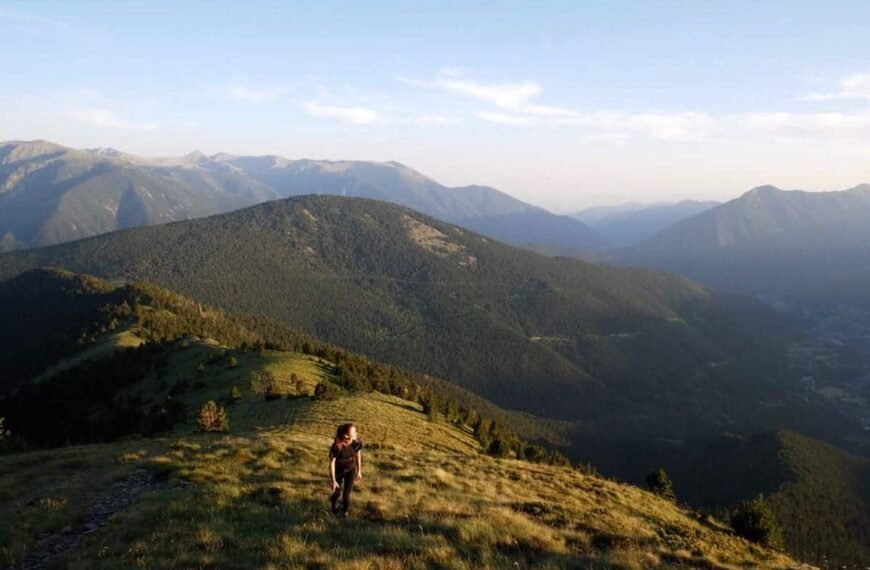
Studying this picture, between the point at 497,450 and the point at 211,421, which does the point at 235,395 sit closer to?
the point at 211,421

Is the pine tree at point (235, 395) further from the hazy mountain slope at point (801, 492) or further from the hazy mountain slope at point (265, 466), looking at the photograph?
the hazy mountain slope at point (801, 492)

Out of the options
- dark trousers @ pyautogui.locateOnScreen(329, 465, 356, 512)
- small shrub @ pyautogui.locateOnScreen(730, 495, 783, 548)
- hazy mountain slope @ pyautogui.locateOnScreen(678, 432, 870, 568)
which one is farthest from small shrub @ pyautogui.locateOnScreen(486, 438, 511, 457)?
hazy mountain slope @ pyautogui.locateOnScreen(678, 432, 870, 568)

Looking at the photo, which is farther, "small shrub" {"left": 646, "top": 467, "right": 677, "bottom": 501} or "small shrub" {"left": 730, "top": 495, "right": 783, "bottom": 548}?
"small shrub" {"left": 646, "top": 467, "right": 677, "bottom": 501}

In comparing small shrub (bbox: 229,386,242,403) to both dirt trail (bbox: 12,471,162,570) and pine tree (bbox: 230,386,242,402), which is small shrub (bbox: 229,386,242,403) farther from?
dirt trail (bbox: 12,471,162,570)

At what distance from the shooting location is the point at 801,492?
168375 mm

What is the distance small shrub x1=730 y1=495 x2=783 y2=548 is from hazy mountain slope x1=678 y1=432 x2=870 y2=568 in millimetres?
119194

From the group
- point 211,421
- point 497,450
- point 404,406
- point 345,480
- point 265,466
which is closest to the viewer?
point 345,480

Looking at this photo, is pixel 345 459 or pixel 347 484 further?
pixel 347 484

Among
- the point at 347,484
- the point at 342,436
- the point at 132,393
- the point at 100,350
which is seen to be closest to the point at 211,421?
the point at 347,484

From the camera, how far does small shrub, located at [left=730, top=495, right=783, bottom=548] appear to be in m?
34.9

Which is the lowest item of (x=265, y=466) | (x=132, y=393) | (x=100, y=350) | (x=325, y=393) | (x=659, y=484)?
(x=100, y=350)

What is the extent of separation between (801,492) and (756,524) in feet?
541

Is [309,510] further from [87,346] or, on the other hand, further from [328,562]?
[87,346]

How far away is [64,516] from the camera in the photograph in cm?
2056
